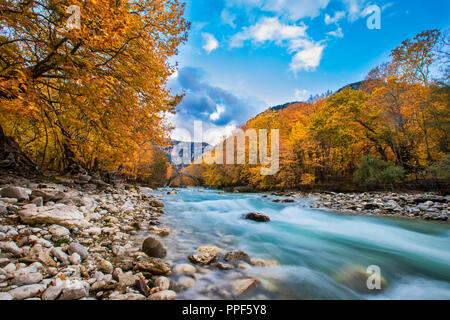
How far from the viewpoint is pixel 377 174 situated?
13.7 meters

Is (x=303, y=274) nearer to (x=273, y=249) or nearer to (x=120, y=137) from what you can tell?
(x=273, y=249)

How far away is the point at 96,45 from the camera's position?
10.7 feet

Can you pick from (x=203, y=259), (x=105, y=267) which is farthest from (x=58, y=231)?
(x=203, y=259)

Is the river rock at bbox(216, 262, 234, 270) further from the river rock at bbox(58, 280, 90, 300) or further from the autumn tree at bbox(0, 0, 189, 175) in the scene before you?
the autumn tree at bbox(0, 0, 189, 175)

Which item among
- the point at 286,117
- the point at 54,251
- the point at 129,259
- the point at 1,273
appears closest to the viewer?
the point at 1,273

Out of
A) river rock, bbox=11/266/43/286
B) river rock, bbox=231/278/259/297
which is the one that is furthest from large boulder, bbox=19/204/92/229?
river rock, bbox=231/278/259/297

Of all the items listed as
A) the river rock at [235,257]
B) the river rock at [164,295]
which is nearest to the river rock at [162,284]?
the river rock at [164,295]

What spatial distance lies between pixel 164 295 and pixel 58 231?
2.24 meters

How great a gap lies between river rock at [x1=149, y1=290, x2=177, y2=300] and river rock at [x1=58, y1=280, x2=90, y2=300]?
664mm

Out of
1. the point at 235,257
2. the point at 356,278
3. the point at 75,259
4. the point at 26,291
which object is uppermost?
the point at 26,291

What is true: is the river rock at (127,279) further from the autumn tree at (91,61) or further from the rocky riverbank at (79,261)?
the autumn tree at (91,61)

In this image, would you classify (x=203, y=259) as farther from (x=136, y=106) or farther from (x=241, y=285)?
(x=136, y=106)

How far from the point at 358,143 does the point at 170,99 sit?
803 inches
